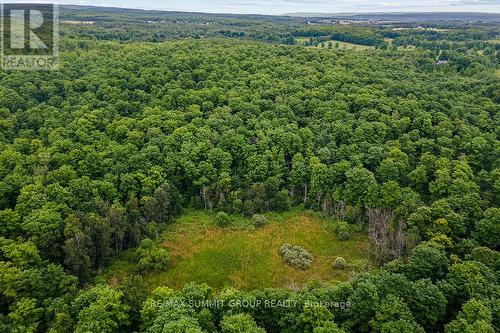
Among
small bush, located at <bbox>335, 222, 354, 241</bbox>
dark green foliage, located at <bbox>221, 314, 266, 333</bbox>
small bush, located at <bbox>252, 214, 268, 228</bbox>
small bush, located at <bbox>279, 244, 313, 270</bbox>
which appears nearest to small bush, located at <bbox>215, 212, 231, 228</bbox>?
small bush, located at <bbox>252, 214, 268, 228</bbox>

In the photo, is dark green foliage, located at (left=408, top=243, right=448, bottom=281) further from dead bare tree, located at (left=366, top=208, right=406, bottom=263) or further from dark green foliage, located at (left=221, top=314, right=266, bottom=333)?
dark green foliage, located at (left=221, top=314, right=266, bottom=333)

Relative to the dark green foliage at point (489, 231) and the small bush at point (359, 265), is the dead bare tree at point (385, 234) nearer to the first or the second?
the small bush at point (359, 265)

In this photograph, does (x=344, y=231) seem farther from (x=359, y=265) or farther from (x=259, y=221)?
(x=259, y=221)

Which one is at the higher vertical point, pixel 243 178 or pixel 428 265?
pixel 243 178

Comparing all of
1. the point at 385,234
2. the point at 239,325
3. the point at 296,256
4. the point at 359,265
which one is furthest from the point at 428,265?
the point at 239,325

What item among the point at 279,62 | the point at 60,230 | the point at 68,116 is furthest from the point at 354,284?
the point at 279,62

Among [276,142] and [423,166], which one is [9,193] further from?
[423,166]
